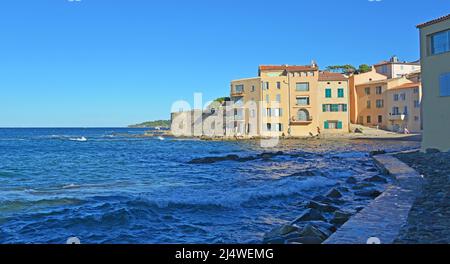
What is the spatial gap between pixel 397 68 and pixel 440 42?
3378 cm

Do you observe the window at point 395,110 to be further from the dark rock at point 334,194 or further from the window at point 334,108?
the dark rock at point 334,194

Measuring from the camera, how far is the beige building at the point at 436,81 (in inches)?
509

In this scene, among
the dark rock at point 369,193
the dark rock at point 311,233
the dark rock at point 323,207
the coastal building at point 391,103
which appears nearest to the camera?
the dark rock at point 311,233

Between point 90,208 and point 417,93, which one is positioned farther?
point 417,93

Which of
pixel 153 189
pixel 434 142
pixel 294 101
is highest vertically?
pixel 294 101

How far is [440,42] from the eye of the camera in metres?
13.7

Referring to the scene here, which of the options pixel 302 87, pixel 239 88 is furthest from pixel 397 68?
pixel 239 88

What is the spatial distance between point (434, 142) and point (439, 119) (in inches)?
39.2

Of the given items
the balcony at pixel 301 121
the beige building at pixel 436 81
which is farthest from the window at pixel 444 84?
the balcony at pixel 301 121

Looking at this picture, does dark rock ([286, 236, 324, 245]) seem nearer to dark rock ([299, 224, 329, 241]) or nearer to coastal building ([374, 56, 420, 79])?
dark rock ([299, 224, 329, 241])

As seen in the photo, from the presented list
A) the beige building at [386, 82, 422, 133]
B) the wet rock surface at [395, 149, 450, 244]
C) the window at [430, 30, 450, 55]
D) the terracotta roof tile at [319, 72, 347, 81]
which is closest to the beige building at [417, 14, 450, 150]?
the window at [430, 30, 450, 55]
